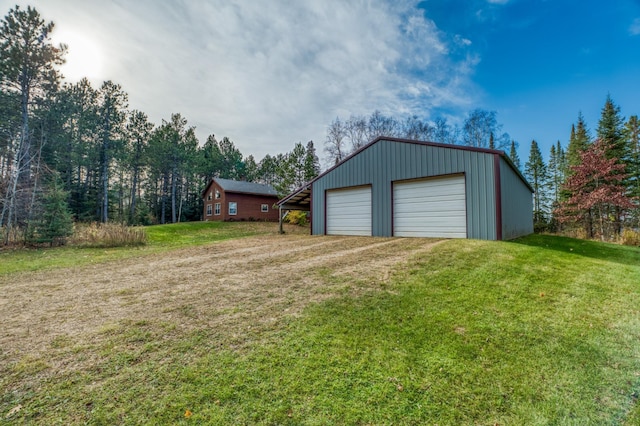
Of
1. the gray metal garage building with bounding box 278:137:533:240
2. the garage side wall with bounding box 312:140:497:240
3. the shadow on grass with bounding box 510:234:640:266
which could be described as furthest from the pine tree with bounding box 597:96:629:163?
the garage side wall with bounding box 312:140:497:240

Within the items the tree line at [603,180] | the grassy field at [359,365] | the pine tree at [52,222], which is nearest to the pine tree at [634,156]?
the tree line at [603,180]

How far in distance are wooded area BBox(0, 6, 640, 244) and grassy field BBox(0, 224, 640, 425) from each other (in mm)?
11211

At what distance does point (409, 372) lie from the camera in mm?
2322

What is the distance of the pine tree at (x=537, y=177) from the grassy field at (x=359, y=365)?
1280 inches

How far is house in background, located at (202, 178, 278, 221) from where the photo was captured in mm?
27641

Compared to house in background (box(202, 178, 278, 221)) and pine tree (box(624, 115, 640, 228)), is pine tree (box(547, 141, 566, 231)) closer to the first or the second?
pine tree (box(624, 115, 640, 228))

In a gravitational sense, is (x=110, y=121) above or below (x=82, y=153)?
above

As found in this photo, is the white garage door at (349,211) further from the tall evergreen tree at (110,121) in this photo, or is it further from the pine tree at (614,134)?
the tall evergreen tree at (110,121)

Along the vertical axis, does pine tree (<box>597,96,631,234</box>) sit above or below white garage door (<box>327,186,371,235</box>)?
above

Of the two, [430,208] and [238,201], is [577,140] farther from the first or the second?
[238,201]

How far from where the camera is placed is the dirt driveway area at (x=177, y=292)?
314 centimetres

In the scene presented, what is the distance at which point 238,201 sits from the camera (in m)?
28.2

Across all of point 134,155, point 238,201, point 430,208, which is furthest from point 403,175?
point 134,155

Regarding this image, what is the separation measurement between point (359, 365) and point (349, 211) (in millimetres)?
10487
